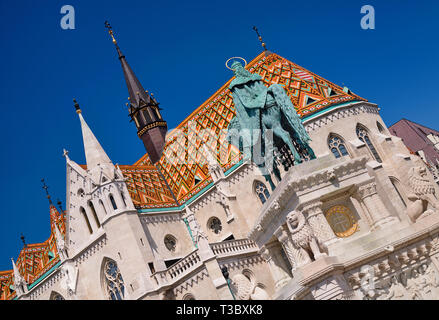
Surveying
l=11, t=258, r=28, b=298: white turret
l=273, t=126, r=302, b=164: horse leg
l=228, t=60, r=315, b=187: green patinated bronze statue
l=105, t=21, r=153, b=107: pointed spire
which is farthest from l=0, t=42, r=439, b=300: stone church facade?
l=105, t=21, r=153, b=107: pointed spire

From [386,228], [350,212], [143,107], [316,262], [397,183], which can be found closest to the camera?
[316,262]

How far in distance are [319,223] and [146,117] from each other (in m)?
28.2

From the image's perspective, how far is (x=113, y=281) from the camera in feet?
92.5

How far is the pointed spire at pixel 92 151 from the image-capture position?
29.5 metres

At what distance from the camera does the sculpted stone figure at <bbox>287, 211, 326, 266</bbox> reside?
41.7 feet

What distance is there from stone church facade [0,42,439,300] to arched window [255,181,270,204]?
6 centimetres

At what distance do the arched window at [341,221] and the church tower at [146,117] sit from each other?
79.1 feet

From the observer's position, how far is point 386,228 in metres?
12.6

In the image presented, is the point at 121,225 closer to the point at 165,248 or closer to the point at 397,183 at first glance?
the point at 165,248

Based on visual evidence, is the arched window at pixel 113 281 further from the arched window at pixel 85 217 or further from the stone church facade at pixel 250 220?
the arched window at pixel 85 217

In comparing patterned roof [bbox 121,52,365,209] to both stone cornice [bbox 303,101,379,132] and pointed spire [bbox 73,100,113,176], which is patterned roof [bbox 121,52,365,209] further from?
pointed spire [bbox 73,100,113,176]

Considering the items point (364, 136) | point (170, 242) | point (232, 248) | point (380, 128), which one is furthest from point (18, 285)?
point (380, 128)
